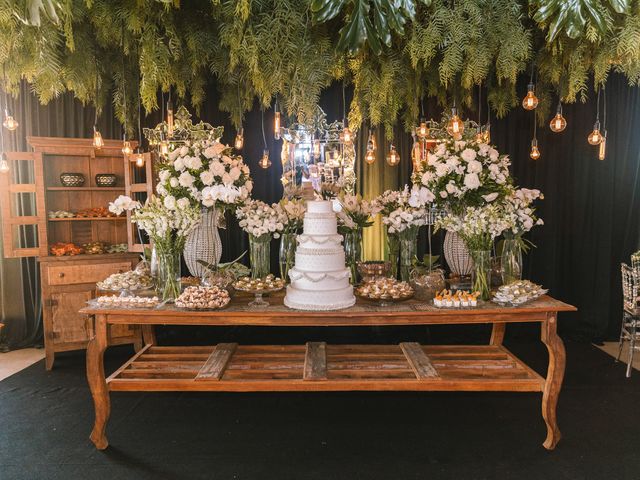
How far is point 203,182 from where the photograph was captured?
3.05 m

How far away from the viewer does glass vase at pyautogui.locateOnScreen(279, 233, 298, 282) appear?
11.3ft

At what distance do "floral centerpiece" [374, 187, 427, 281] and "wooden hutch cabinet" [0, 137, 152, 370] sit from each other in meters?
2.50

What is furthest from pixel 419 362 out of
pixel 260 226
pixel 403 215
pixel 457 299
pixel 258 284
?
pixel 260 226

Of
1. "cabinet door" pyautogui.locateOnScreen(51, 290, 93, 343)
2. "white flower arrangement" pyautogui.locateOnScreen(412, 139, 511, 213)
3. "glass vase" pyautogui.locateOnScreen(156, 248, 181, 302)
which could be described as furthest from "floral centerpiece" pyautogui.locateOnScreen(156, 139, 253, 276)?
"cabinet door" pyautogui.locateOnScreen(51, 290, 93, 343)

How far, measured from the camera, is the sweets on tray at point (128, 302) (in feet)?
9.29

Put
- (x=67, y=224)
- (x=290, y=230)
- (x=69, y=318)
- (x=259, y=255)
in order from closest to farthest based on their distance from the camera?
(x=259, y=255) < (x=290, y=230) < (x=69, y=318) < (x=67, y=224)

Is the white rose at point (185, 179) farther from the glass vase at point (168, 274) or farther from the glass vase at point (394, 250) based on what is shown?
the glass vase at point (394, 250)

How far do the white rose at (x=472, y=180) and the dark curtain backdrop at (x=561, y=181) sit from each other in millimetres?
2326

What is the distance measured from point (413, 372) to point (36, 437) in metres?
2.50

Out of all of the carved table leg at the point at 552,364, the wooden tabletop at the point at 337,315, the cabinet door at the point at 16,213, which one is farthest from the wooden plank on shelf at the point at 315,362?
the cabinet door at the point at 16,213

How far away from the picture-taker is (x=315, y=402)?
3588 mm

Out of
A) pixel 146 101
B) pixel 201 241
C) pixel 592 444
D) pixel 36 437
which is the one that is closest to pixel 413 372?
pixel 592 444

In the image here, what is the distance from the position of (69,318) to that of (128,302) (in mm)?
2079

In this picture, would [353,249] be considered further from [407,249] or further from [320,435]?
[320,435]
